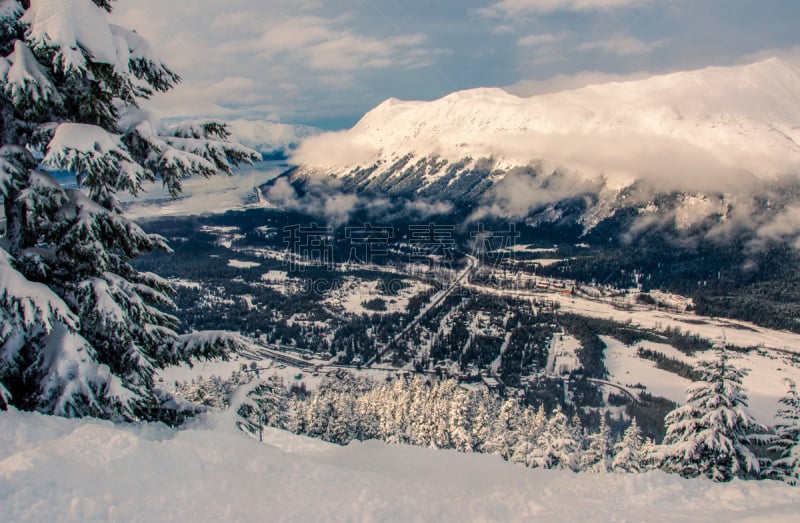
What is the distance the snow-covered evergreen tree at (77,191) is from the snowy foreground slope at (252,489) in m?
0.77

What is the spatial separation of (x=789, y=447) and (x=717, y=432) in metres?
3.60

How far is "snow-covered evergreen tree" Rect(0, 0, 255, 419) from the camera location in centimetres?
537

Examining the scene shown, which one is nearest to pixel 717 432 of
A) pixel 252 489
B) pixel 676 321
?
pixel 252 489

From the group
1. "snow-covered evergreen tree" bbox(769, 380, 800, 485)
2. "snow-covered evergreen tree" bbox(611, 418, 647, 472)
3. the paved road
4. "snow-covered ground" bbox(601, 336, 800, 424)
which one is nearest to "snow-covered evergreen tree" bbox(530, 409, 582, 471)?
"snow-covered evergreen tree" bbox(611, 418, 647, 472)

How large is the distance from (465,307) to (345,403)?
9378 centimetres

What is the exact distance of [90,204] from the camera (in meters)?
6.14

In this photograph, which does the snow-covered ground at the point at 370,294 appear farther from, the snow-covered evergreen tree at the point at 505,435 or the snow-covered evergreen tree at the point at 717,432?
the snow-covered evergreen tree at the point at 717,432

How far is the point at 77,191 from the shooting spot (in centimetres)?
632

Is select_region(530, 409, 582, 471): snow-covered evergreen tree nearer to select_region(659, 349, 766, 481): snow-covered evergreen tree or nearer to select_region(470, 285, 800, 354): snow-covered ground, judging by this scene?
select_region(659, 349, 766, 481): snow-covered evergreen tree

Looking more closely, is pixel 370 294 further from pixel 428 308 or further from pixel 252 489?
pixel 252 489

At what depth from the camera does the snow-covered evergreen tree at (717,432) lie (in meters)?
14.2

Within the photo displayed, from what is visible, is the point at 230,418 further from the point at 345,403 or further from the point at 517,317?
the point at 517,317

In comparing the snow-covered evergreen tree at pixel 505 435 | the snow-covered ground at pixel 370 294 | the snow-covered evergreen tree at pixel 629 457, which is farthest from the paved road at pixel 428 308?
the snow-covered evergreen tree at pixel 629 457

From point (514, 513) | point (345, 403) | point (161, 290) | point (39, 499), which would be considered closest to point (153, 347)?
point (161, 290)
